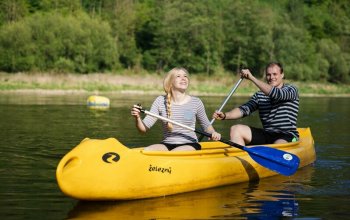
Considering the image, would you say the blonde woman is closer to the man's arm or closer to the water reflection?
the water reflection

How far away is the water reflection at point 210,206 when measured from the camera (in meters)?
5.40

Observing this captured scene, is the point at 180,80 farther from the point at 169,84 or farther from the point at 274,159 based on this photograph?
the point at 274,159

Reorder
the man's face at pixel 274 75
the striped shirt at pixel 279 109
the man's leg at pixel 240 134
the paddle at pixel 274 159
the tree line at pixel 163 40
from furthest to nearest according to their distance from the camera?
the tree line at pixel 163 40
the striped shirt at pixel 279 109
the man's face at pixel 274 75
the man's leg at pixel 240 134
the paddle at pixel 274 159

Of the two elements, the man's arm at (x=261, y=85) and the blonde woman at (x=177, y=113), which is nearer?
the blonde woman at (x=177, y=113)

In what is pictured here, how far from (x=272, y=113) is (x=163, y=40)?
52.5m

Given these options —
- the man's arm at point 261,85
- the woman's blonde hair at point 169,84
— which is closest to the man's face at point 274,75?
the man's arm at point 261,85

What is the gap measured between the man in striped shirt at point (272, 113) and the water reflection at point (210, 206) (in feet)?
3.13

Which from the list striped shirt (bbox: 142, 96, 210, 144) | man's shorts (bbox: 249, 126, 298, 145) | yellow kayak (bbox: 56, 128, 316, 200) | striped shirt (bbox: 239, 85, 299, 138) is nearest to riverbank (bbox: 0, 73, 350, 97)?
striped shirt (bbox: 239, 85, 299, 138)

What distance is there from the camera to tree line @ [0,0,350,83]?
50844 mm

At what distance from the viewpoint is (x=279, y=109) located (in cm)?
787

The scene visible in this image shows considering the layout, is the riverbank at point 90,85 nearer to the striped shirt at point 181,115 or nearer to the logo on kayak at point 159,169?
the striped shirt at point 181,115

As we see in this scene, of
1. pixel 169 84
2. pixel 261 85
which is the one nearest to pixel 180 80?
pixel 169 84

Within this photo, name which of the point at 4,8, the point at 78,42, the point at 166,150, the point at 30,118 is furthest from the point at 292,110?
the point at 4,8

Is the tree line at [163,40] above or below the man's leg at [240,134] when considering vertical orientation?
below
